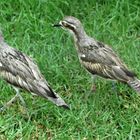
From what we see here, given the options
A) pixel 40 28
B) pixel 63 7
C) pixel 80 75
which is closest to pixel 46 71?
pixel 80 75

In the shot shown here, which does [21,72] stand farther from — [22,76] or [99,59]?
[99,59]

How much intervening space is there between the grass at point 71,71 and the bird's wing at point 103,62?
0.32 m

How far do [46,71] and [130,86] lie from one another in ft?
3.39

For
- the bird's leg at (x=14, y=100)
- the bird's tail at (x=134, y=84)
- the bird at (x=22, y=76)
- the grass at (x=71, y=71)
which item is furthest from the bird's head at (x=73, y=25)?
the bird's leg at (x=14, y=100)

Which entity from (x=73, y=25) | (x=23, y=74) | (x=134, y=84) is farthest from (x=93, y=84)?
(x=23, y=74)

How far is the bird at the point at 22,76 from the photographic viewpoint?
18.9 feet

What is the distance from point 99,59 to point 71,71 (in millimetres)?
560

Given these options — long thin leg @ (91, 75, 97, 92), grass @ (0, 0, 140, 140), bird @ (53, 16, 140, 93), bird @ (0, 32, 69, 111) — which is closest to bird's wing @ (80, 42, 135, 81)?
bird @ (53, 16, 140, 93)

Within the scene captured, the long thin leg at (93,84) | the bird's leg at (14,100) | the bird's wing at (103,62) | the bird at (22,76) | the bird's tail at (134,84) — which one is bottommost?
Answer: the bird's tail at (134,84)

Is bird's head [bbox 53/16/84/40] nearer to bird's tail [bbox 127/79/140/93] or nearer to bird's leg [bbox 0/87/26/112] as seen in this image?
bird's tail [bbox 127/79/140/93]

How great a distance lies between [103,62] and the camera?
6137 millimetres

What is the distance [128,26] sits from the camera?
7379 mm

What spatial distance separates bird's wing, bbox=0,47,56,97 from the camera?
19.1 feet

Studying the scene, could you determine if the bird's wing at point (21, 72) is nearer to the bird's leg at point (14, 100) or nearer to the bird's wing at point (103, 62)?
the bird's leg at point (14, 100)
